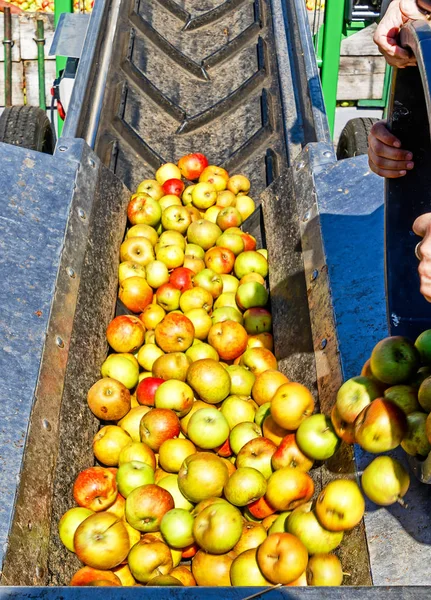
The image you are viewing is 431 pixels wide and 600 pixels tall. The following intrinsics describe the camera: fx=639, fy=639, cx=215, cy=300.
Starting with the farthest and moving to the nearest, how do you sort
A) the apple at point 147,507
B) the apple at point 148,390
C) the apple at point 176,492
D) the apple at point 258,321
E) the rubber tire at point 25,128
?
1. the rubber tire at point 25,128
2. the apple at point 258,321
3. the apple at point 148,390
4. the apple at point 176,492
5. the apple at point 147,507

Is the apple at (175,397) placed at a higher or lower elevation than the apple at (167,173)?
lower

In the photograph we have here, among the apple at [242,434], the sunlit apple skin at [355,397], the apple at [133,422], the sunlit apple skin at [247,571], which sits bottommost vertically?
the apple at [133,422]

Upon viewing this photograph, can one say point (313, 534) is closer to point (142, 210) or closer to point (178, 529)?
point (178, 529)

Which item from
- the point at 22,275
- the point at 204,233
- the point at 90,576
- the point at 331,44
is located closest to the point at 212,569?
the point at 90,576

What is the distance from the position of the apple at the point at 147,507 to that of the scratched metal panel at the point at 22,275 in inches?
17.1

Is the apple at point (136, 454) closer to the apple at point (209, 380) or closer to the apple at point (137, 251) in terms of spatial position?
the apple at point (209, 380)

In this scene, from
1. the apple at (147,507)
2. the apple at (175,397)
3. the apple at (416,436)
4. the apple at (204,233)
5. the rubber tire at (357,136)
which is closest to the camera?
the apple at (416,436)

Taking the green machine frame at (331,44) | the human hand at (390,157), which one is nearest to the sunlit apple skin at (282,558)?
the human hand at (390,157)

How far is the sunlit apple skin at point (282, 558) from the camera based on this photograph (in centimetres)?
165

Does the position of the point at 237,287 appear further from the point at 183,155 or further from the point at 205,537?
the point at 205,537

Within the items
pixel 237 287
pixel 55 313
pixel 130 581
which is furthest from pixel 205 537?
pixel 237 287

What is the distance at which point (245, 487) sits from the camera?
77.2 inches

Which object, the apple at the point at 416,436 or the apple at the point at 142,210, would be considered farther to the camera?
the apple at the point at 142,210

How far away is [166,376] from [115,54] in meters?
2.27
